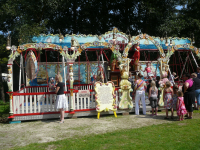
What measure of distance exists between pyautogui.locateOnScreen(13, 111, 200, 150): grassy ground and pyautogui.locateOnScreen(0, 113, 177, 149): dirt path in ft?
1.56

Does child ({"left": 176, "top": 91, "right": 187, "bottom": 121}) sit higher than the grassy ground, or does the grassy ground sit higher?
child ({"left": 176, "top": 91, "right": 187, "bottom": 121})

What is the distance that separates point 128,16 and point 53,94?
14.8m

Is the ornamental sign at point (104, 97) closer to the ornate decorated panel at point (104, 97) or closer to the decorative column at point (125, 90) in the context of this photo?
the ornate decorated panel at point (104, 97)

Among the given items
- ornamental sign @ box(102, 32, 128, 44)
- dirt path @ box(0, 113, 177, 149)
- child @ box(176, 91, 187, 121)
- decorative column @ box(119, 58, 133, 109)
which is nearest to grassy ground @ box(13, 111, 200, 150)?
dirt path @ box(0, 113, 177, 149)

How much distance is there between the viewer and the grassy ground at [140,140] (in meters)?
4.59

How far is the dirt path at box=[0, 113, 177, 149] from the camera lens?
17.8 feet

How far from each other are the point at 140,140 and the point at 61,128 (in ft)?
8.66

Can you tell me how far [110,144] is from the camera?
4770mm

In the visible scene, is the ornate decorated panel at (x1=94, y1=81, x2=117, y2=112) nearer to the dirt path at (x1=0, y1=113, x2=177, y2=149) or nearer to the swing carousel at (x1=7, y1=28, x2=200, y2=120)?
the swing carousel at (x1=7, y1=28, x2=200, y2=120)

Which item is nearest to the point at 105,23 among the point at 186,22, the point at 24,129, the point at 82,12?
the point at 82,12

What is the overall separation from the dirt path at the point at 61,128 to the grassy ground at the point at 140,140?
48 cm

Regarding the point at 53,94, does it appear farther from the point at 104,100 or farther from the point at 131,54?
the point at 131,54

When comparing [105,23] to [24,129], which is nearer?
[24,129]

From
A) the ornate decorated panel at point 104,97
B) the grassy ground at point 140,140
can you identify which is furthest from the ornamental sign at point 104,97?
the grassy ground at point 140,140
